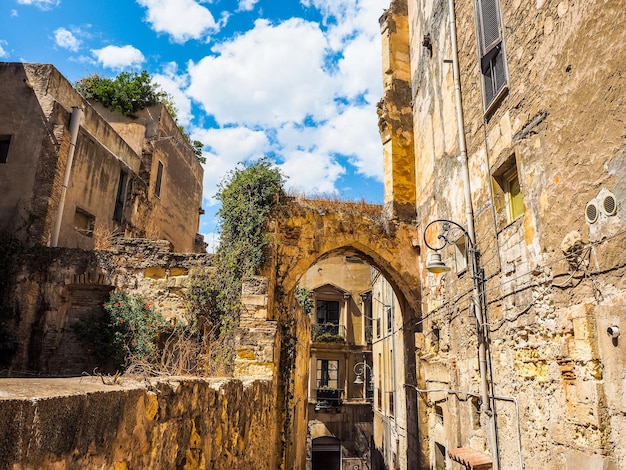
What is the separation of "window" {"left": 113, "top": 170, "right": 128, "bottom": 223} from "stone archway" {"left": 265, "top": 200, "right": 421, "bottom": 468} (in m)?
6.20

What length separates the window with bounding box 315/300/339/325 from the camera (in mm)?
28219

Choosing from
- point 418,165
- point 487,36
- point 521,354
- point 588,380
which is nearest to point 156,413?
point 588,380

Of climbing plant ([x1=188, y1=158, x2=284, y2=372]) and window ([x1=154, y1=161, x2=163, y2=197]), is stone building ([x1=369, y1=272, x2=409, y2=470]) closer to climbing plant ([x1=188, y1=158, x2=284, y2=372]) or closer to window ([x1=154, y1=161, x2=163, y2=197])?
climbing plant ([x1=188, y1=158, x2=284, y2=372])

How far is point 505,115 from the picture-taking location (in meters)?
6.25

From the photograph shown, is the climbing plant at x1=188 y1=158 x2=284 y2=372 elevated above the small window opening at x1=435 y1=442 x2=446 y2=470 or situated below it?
above

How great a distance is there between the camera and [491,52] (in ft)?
22.2

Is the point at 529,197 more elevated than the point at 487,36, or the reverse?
the point at 487,36

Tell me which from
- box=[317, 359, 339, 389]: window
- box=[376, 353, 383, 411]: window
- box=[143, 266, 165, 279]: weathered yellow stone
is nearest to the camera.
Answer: box=[143, 266, 165, 279]: weathered yellow stone

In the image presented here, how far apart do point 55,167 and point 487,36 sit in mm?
10122

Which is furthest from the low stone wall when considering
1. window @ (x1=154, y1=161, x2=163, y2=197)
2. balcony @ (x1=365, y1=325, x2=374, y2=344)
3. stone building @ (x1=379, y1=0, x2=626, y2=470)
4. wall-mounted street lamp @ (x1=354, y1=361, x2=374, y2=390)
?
balcony @ (x1=365, y1=325, x2=374, y2=344)

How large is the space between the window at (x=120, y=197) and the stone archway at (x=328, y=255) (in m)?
6.20

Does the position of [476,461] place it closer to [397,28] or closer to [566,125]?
[566,125]

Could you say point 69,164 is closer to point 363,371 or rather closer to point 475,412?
point 475,412

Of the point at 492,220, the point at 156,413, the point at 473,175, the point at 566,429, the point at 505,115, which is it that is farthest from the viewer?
the point at 473,175
